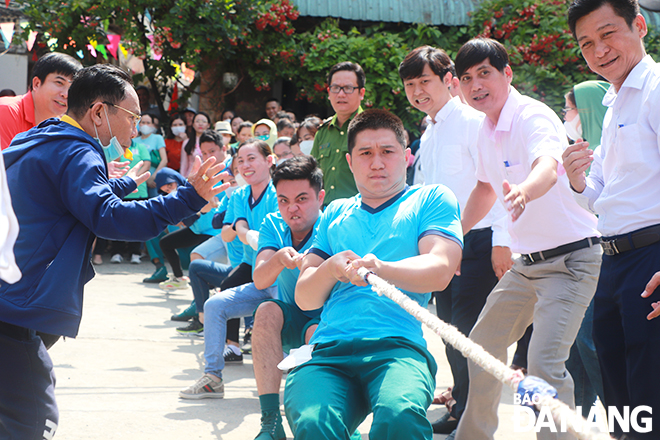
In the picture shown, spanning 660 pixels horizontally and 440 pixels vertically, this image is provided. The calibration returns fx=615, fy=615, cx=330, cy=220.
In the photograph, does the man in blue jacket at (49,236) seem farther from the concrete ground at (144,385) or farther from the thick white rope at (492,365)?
the concrete ground at (144,385)

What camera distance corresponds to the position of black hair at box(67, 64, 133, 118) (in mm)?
2416

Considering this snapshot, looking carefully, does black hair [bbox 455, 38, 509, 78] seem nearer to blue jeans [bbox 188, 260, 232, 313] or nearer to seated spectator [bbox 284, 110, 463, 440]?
seated spectator [bbox 284, 110, 463, 440]

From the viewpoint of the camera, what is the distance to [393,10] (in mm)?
10000

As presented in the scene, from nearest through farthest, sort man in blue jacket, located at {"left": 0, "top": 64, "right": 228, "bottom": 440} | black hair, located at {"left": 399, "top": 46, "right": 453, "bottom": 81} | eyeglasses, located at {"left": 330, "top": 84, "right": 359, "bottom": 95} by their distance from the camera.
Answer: man in blue jacket, located at {"left": 0, "top": 64, "right": 228, "bottom": 440}, black hair, located at {"left": 399, "top": 46, "right": 453, "bottom": 81}, eyeglasses, located at {"left": 330, "top": 84, "right": 359, "bottom": 95}

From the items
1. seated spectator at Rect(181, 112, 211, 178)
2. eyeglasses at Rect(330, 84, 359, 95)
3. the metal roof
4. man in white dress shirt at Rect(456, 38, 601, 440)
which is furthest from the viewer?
the metal roof

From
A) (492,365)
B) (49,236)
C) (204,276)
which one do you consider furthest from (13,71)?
(492,365)

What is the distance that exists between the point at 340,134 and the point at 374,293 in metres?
2.08

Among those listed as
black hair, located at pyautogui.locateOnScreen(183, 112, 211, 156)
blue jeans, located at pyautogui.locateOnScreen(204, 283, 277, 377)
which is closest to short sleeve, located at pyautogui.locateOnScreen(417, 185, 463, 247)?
blue jeans, located at pyautogui.locateOnScreen(204, 283, 277, 377)

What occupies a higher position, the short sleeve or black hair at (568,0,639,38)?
black hair at (568,0,639,38)

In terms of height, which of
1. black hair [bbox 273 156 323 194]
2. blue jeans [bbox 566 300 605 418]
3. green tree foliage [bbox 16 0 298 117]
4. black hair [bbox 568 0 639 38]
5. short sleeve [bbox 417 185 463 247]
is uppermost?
green tree foliage [bbox 16 0 298 117]

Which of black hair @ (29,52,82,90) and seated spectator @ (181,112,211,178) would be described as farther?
seated spectator @ (181,112,211,178)

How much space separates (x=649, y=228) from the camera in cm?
220

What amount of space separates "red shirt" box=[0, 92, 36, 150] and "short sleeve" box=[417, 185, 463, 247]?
98.1 inches

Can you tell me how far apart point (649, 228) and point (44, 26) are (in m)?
9.30
